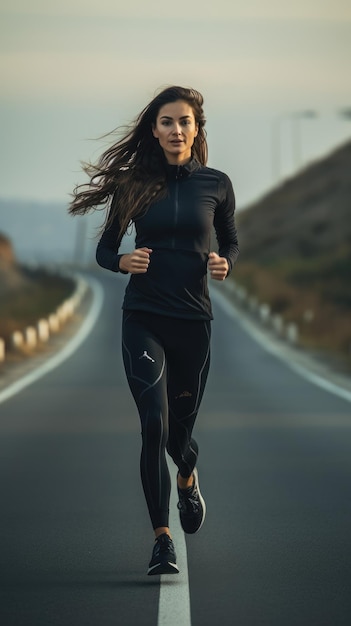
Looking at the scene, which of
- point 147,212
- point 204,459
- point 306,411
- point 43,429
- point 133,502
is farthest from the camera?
point 306,411

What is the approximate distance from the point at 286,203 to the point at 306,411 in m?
112

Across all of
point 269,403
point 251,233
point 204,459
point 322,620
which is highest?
point 251,233

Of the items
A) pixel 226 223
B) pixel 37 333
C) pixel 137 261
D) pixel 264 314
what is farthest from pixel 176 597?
pixel 264 314

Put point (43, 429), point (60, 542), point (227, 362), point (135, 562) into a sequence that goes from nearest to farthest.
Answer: point (135, 562)
point (60, 542)
point (43, 429)
point (227, 362)

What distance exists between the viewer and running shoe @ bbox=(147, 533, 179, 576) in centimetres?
734

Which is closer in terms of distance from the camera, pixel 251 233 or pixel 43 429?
pixel 43 429

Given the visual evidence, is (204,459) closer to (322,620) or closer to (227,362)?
(322,620)

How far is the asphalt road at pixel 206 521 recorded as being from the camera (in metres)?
6.92

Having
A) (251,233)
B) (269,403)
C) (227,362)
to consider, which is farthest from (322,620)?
(251,233)

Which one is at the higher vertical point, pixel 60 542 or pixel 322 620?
pixel 60 542

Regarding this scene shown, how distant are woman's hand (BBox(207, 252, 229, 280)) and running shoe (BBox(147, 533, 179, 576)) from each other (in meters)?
1.22

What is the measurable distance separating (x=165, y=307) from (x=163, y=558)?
1138mm

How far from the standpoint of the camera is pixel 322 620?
Answer: 6.57 m

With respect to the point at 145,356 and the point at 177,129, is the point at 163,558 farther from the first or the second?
the point at 177,129
